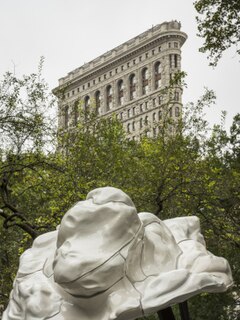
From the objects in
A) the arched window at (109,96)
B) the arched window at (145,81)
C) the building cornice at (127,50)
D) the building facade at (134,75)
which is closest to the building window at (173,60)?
the building facade at (134,75)

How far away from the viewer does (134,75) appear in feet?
252

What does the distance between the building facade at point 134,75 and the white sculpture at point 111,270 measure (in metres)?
61.3

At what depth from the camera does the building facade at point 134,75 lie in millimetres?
71000

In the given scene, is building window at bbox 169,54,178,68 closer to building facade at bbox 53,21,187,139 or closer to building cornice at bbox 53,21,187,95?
building facade at bbox 53,21,187,139

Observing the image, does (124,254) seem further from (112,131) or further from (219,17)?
(112,131)

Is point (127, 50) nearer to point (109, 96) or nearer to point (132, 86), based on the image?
point (132, 86)

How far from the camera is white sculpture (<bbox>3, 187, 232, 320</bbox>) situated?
418 cm

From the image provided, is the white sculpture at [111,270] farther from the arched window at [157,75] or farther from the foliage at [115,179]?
the arched window at [157,75]

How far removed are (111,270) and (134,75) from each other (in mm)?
73704

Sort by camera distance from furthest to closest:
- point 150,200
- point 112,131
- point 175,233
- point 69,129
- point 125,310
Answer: point 112,131, point 69,129, point 150,200, point 175,233, point 125,310

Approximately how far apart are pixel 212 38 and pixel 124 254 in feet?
26.1

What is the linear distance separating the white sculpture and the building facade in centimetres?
6128

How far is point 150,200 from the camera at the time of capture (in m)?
12.2

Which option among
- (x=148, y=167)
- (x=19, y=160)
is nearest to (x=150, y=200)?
(x=148, y=167)
